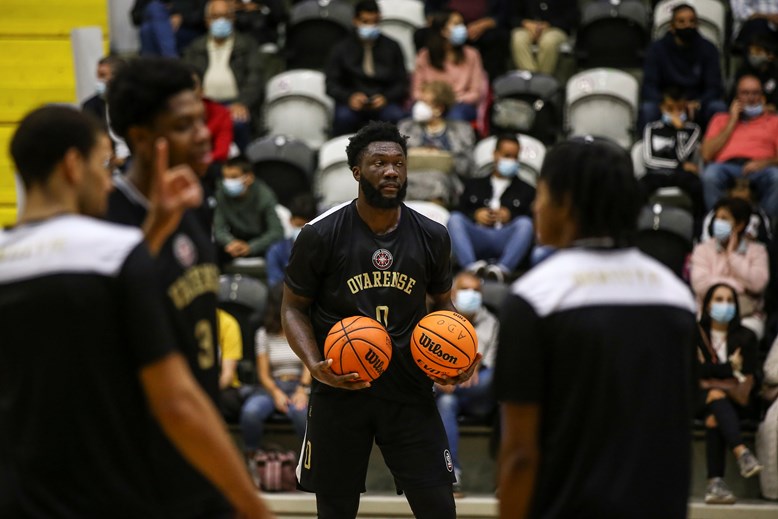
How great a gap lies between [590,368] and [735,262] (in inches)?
278

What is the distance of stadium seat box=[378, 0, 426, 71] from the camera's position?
43.3 feet

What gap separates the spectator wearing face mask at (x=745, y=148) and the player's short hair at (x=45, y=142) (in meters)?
8.49

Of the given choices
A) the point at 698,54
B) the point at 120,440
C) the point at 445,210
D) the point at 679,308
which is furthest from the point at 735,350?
the point at 120,440

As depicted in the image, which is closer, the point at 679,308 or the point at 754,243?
the point at 679,308

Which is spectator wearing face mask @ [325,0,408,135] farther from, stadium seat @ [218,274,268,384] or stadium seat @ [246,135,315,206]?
stadium seat @ [218,274,268,384]

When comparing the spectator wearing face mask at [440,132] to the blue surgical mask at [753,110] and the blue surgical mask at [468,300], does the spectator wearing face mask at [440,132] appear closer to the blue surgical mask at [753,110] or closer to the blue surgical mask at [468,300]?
the blue surgical mask at [468,300]

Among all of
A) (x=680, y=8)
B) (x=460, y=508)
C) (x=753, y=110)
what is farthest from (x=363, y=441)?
(x=680, y=8)

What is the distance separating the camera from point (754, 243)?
395 inches

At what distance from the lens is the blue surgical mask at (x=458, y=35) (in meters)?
12.2

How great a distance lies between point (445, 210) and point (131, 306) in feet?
25.3

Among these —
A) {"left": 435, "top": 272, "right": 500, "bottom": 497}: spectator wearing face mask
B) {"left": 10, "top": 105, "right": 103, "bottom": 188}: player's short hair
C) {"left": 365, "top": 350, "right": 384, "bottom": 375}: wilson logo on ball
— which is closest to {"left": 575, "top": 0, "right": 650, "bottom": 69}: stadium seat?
{"left": 435, "top": 272, "right": 500, "bottom": 497}: spectator wearing face mask

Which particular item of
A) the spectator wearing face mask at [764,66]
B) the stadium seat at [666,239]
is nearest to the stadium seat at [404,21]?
the spectator wearing face mask at [764,66]

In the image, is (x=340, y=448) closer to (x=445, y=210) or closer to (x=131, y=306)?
(x=131, y=306)

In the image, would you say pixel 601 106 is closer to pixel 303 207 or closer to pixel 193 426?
pixel 303 207
